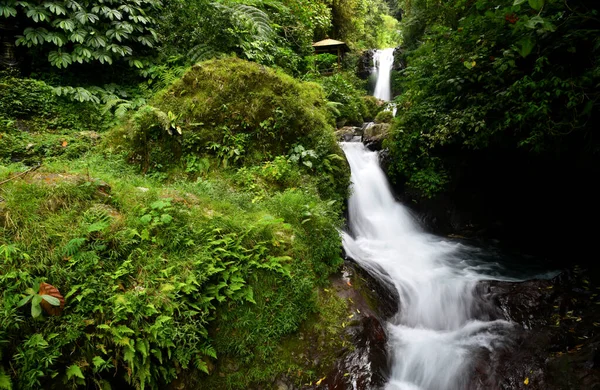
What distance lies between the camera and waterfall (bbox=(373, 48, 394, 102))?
18.2 metres

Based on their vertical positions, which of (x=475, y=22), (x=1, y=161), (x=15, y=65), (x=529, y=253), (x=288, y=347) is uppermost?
(x=475, y=22)

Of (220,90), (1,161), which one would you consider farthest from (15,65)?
(220,90)

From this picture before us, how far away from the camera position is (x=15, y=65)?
7.22 meters

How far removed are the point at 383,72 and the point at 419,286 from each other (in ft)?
56.6

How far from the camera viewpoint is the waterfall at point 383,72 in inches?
717

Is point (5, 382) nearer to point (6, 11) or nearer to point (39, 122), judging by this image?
point (39, 122)

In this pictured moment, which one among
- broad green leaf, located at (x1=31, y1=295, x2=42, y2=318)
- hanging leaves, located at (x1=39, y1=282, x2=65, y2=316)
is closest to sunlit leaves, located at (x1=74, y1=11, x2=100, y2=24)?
hanging leaves, located at (x1=39, y1=282, x2=65, y2=316)

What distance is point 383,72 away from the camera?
19.3m

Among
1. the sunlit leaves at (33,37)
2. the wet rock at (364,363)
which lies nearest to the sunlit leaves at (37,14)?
the sunlit leaves at (33,37)

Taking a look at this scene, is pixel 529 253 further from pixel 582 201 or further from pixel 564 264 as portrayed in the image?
A: pixel 582 201

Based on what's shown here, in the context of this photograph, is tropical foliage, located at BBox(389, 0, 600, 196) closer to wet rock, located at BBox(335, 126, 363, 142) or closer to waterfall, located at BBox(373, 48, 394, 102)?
wet rock, located at BBox(335, 126, 363, 142)

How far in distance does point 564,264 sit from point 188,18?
11.5m

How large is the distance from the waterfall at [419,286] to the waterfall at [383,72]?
10999 millimetres

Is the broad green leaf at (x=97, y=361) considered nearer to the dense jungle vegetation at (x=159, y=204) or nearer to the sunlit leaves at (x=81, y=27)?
the dense jungle vegetation at (x=159, y=204)
